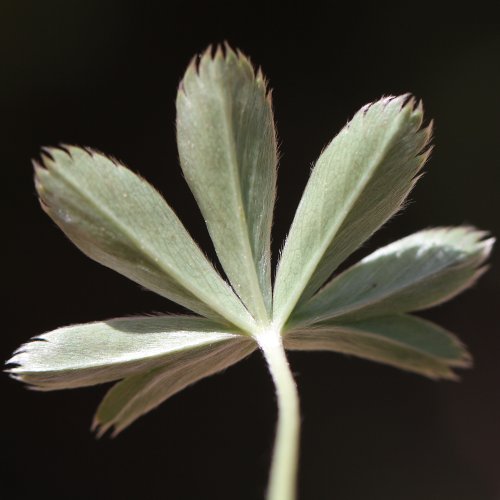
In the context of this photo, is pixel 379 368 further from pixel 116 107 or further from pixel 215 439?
pixel 116 107

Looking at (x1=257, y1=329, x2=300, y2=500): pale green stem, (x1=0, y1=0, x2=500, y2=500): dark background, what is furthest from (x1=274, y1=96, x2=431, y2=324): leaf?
(x1=0, y1=0, x2=500, y2=500): dark background

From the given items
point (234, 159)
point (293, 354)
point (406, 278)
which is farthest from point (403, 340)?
point (293, 354)

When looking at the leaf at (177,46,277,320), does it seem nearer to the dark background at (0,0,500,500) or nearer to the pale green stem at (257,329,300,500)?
the pale green stem at (257,329,300,500)

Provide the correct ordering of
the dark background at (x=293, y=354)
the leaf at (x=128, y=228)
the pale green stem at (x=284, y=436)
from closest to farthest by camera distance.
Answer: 1. the pale green stem at (x=284, y=436)
2. the leaf at (x=128, y=228)
3. the dark background at (x=293, y=354)

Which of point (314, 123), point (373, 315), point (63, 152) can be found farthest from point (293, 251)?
point (314, 123)

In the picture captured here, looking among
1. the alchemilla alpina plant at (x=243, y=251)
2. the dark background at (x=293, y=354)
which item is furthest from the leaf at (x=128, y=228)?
the dark background at (x=293, y=354)

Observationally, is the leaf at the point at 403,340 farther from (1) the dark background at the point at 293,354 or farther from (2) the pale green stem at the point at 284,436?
(1) the dark background at the point at 293,354
